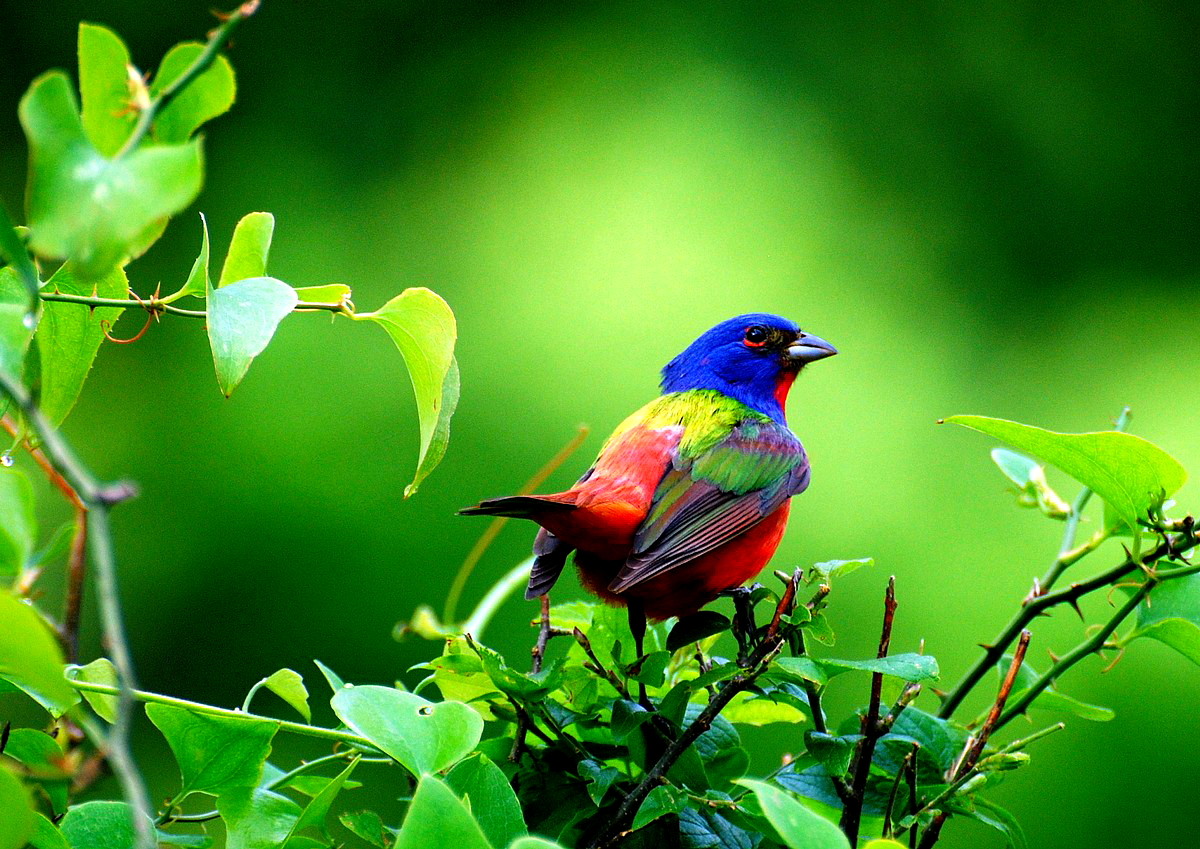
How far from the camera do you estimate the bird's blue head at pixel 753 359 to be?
82.4 inches

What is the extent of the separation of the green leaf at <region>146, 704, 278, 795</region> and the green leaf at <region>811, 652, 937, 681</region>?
0.37 m

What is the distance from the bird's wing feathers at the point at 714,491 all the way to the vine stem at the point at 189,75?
886 millimetres

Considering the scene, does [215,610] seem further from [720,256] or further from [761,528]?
[761,528]

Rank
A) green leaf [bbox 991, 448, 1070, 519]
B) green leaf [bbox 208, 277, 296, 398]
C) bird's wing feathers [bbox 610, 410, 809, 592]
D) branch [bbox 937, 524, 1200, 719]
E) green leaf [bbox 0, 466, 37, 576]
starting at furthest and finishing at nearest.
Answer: bird's wing feathers [bbox 610, 410, 809, 592] → green leaf [bbox 991, 448, 1070, 519] → branch [bbox 937, 524, 1200, 719] → green leaf [bbox 208, 277, 296, 398] → green leaf [bbox 0, 466, 37, 576]

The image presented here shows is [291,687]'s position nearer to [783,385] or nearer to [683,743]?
[683,743]

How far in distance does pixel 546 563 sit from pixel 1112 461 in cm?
66

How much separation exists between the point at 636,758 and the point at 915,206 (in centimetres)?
367

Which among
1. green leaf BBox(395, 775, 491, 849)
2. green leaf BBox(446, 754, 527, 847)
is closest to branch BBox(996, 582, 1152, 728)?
green leaf BBox(446, 754, 527, 847)

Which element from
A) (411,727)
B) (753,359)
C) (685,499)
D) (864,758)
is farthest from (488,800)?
(753,359)

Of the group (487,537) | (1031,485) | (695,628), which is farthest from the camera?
(487,537)

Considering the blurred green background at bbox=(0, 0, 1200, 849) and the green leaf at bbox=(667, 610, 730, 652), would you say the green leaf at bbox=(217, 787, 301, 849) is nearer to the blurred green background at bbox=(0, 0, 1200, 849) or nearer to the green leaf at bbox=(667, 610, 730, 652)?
the green leaf at bbox=(667, 610, 730, 652)

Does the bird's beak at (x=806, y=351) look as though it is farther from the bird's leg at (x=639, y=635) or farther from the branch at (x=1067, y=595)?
the branch at (x=1067, y=595)

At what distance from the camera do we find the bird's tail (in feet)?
4.15

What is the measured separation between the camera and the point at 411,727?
72cm
